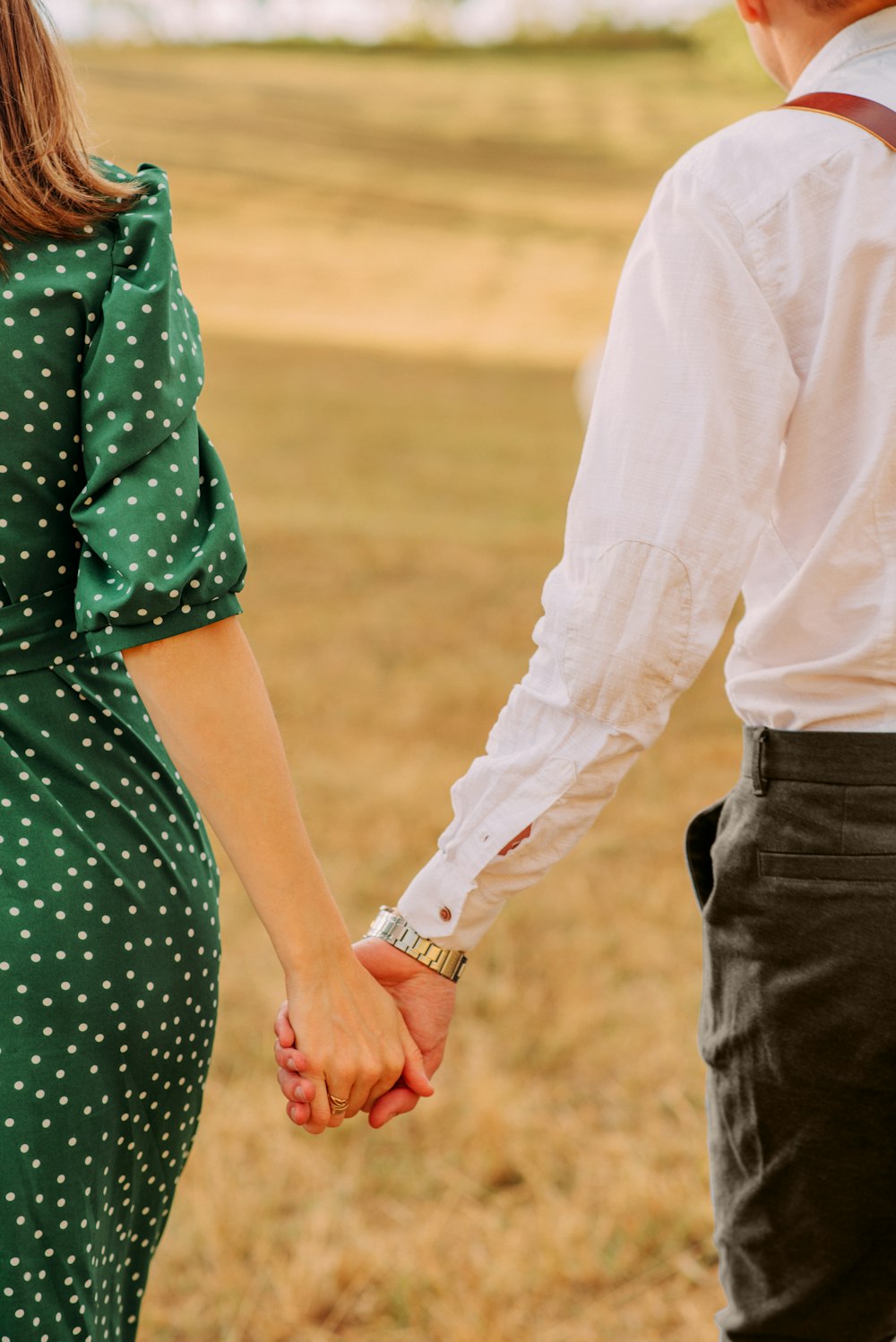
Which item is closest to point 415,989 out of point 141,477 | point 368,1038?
point 368,1038

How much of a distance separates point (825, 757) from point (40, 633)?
0.80m

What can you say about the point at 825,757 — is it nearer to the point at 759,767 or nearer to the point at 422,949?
the point at 759,767

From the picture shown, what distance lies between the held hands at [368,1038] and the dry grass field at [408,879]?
0.95 m

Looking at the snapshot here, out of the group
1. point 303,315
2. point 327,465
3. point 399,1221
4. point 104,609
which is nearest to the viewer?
point 104,609

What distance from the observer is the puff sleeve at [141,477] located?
1.38m

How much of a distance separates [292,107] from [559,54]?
1107 centimetres

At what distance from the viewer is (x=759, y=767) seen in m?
1.56

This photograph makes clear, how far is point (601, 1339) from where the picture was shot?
8.38ft

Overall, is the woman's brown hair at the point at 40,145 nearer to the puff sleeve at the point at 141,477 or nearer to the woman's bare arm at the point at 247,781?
the puff sleeve at the point at 141,477

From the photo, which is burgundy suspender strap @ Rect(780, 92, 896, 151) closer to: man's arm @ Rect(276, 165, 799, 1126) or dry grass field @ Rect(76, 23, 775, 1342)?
man's arm @ Rect(276, 165, 799, 1126)

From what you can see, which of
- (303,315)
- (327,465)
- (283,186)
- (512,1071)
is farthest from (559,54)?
(512,1071)

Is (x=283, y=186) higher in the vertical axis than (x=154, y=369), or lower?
lower

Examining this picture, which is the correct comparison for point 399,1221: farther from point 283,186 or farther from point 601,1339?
point 283,186

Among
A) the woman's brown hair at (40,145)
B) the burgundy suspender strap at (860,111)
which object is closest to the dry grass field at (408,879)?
the woman's brown hair at (40,145)
